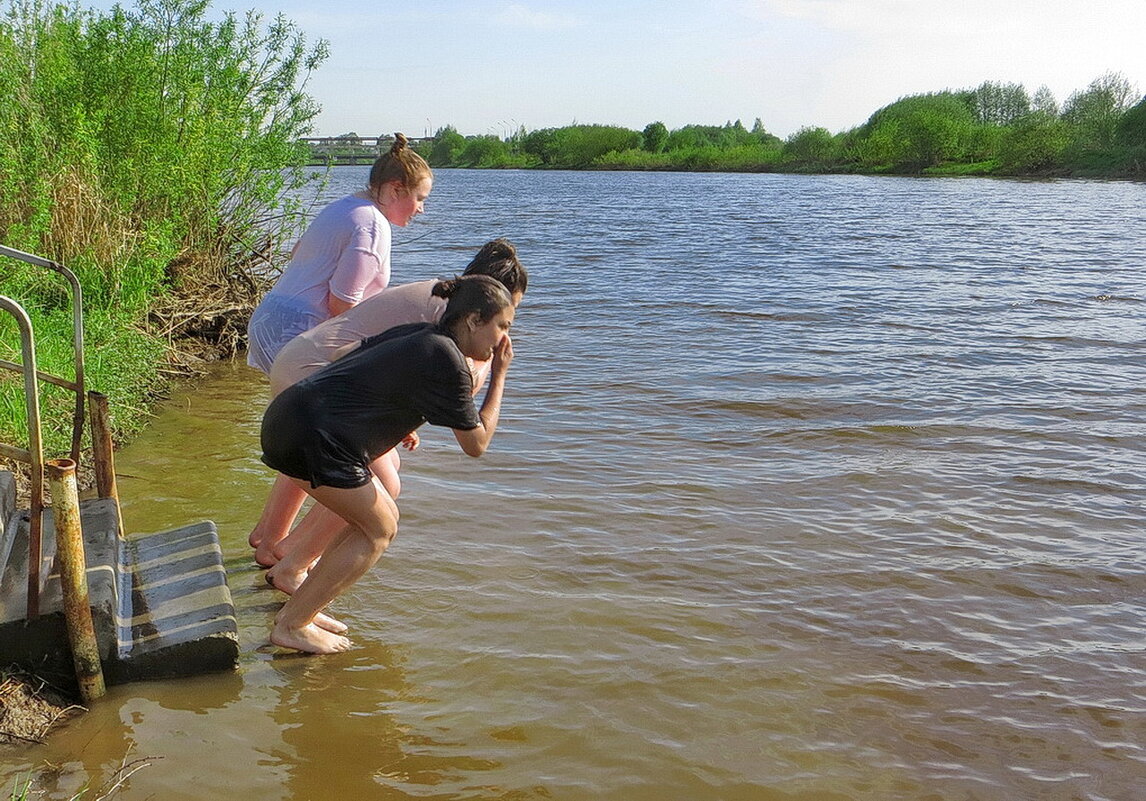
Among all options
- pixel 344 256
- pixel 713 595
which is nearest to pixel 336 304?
pixel 344 256

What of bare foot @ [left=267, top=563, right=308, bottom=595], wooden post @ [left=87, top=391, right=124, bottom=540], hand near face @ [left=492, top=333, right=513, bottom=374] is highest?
hand near face @ [left=492, top=333, right=513, bottom=374]

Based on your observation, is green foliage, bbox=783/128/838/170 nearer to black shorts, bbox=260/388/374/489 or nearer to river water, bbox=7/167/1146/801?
river water, bbox=7/167/1146/801

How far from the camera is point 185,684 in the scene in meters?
4.01

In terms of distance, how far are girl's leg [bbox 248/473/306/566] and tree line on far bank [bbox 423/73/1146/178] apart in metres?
35.5

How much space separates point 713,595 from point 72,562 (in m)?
3.02

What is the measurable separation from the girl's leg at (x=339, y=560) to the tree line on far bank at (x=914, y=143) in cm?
3639

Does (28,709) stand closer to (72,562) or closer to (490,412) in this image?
(72,562)

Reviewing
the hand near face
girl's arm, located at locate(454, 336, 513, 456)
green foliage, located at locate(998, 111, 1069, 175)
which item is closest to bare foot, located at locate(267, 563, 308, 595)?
girl's arm, located at locate(454, 336, 513, 456)

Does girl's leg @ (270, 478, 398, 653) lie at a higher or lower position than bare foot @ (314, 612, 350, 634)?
higher

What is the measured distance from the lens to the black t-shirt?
3.68m

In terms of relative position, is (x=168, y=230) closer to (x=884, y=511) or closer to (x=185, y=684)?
(x=185, y=684)

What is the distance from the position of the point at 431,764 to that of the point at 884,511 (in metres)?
3.81

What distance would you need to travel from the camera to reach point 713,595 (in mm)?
5242

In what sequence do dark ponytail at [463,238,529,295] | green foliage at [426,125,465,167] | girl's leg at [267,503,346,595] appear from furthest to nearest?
green foliage at [426,125,465,167]
girl's leg at [267,503,346,595]
dark ponytail at [463,238,529,295]
